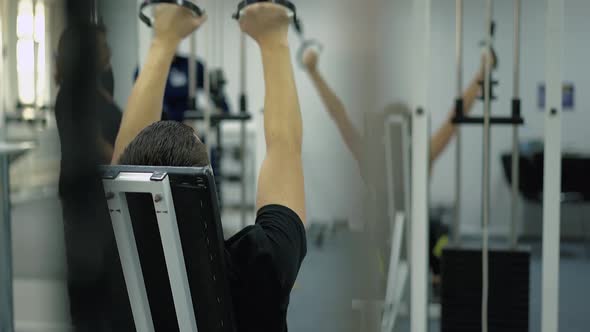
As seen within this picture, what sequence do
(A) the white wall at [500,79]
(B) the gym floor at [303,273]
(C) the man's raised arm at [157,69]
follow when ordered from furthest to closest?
(A) the white wall at [500,79]
(C) the man's raised arm at [157,69]
(B) the gym floor at [303,273]

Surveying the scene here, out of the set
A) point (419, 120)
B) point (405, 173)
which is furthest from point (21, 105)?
point (419, 120)

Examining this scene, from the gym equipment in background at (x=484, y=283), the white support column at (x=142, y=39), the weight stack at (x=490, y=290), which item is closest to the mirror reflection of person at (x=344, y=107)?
the gym equipment in background at (x=484, y=283)

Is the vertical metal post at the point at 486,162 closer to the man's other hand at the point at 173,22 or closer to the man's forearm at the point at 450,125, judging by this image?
the man's forearm at the point at 450,125

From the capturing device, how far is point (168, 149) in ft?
3.34

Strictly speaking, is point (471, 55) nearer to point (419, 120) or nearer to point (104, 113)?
point (419, 120)

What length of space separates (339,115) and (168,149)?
31 centimetres

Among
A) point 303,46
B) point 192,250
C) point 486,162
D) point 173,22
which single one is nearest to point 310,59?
point 303,46

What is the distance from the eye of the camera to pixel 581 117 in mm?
4859

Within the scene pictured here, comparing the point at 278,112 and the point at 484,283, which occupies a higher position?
the point at 278,112

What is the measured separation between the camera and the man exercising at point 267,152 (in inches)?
39.8

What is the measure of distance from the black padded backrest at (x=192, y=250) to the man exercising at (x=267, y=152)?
0.05m

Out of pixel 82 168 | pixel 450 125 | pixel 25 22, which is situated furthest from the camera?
pixel 450 125

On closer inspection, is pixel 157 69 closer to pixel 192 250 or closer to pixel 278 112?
pixel 278 112

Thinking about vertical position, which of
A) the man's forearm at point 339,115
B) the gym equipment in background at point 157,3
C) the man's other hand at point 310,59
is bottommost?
the man's forearm at point 339,115
